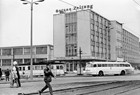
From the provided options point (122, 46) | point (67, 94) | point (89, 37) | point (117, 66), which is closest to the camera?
point (67, 94)

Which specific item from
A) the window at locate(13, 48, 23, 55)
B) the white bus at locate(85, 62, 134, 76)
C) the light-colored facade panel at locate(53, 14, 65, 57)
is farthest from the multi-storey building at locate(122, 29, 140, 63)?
the white bus at locate(85, 62, 134, 76)

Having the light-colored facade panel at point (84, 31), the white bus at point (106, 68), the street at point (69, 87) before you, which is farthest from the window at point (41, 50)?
the street at point (69, 87)

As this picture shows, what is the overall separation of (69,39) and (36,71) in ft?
91.5

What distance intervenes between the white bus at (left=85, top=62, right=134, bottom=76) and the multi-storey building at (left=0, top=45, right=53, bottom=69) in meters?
46.6

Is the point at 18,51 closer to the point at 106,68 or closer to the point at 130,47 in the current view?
the point at 130,47

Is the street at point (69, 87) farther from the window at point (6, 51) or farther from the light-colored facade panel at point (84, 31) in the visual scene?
the window at point (6, 51)

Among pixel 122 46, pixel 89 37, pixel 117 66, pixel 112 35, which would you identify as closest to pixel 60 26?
pixel 89 37

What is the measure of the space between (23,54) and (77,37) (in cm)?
2814

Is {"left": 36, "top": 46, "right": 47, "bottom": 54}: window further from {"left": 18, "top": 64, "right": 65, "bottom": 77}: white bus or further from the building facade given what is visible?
{"left": 18, "top": 64, "right": 65, "bottom": 77}: white bus

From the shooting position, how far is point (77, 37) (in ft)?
267

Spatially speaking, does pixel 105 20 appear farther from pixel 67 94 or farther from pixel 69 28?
pixel 67 94

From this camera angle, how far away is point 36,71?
189ft

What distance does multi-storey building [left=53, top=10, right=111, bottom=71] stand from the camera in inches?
3123

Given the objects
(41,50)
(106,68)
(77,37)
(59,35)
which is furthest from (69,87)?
(41,50)
